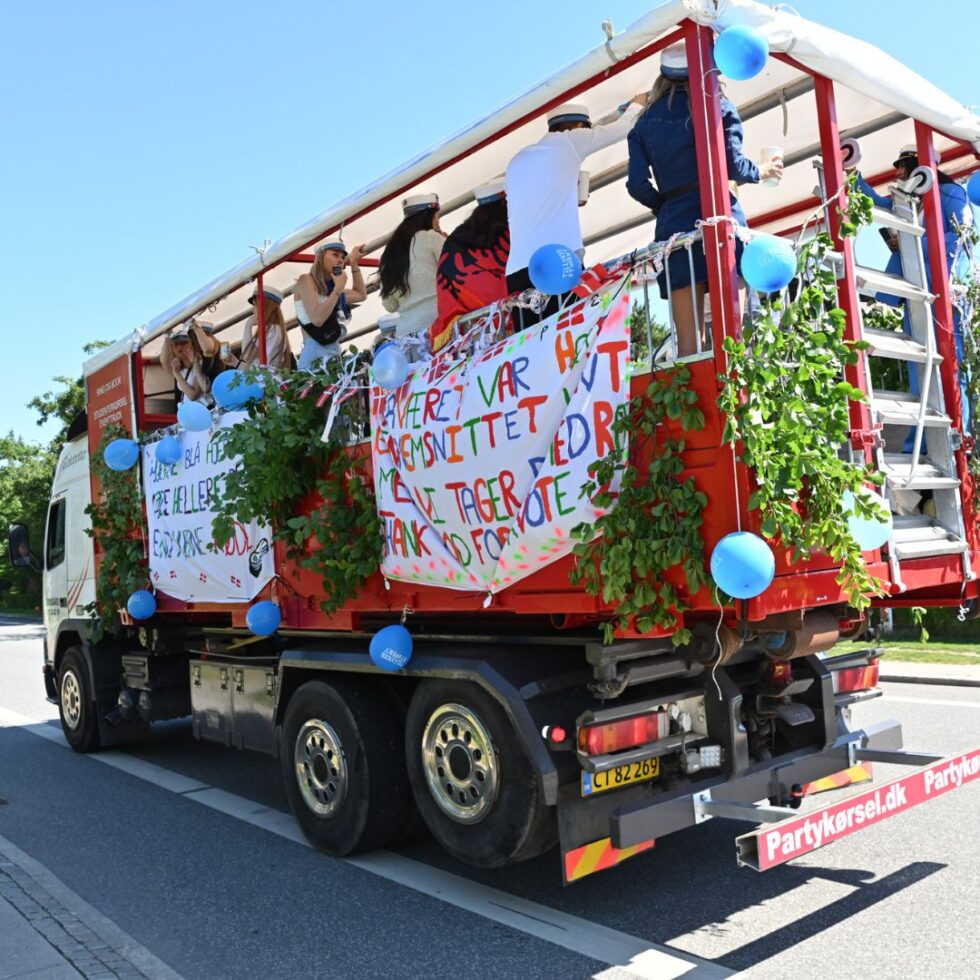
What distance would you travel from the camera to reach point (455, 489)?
4.54 meters

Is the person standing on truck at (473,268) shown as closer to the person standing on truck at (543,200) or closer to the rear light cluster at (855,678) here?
the person standing on truck at (543,200)

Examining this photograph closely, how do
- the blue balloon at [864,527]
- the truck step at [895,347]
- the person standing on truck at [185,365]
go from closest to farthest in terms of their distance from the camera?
the blue balloon at [864,527]
the truck step at [895,347]
the person standing on truck at [185,365]

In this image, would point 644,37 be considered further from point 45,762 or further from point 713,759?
point 45,762

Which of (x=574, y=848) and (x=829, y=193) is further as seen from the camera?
(x=829, y=193)

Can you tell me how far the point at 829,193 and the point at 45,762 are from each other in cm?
779

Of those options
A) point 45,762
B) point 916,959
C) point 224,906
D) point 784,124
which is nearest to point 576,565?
point 916,959

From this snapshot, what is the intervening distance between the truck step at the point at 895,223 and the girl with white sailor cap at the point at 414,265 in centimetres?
234

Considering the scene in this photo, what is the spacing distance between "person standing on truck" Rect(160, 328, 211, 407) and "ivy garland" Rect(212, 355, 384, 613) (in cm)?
222

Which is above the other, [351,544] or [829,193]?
[829,193]

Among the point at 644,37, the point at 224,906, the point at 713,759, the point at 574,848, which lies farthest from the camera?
the point at 224,906

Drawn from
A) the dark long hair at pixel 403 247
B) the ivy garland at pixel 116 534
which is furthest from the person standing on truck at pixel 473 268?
the ivy garland at pixel 116 534

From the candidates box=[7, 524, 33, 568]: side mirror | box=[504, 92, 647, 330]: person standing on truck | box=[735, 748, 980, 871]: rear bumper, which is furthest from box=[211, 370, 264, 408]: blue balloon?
box=[7, 524, 33, 568]: side mirror

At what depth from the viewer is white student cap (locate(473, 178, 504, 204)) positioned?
5.37m

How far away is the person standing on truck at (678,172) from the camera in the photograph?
3.88 metres
